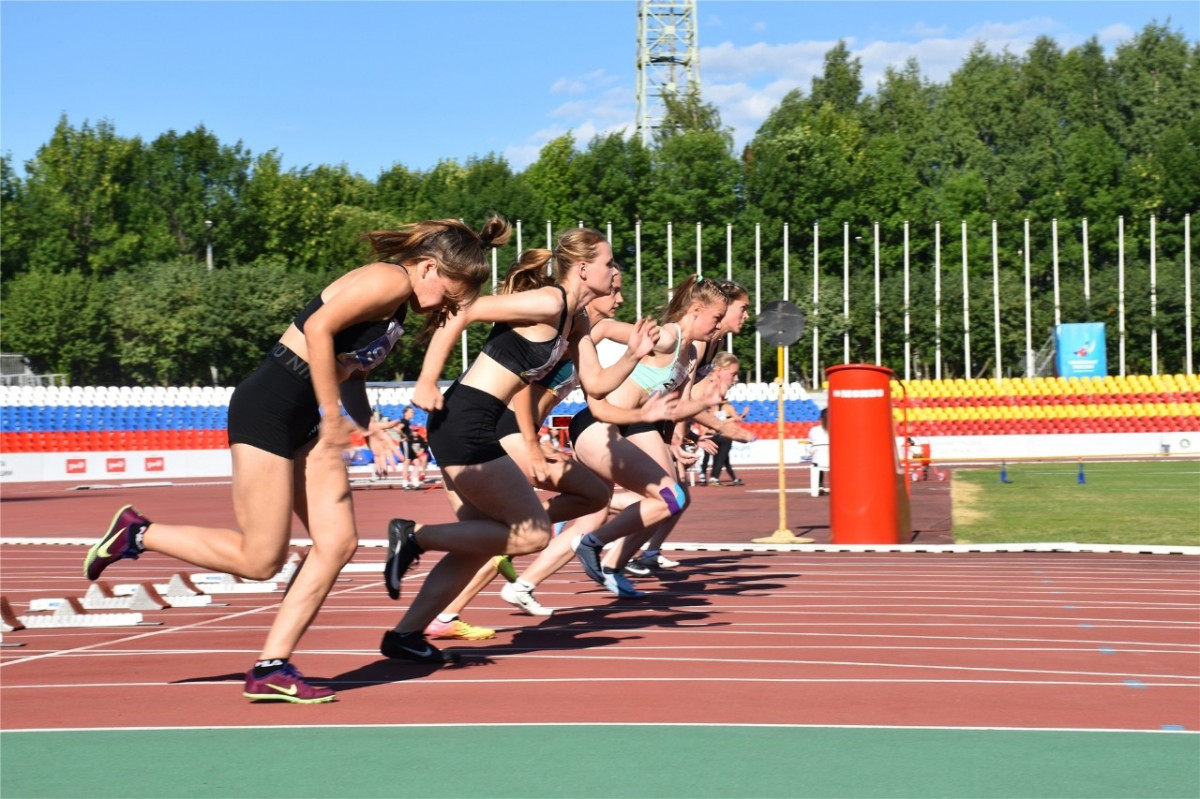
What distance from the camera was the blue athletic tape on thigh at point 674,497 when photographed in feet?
31.0

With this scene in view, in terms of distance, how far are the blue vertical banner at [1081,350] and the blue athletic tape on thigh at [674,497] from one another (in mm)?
42637

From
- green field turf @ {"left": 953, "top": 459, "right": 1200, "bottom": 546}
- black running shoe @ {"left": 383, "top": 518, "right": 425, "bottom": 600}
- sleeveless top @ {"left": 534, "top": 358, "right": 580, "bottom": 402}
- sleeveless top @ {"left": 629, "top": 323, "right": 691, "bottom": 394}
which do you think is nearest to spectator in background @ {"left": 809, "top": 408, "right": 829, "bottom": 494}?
green field turf @ {"left": 953, "top": 459, "right": 1200, "bottom": 546}

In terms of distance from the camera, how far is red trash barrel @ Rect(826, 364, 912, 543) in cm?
1477

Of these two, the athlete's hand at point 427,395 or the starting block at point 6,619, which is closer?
the athlete's hand at point 427,395

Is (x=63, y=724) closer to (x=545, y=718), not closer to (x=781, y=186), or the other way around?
(x=545, y=718)

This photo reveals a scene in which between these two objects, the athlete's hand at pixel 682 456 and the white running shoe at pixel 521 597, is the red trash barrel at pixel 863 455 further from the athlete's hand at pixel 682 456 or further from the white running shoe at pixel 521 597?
the white running shoe at pixel 521 597

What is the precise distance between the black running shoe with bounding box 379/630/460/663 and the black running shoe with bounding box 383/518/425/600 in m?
0.40

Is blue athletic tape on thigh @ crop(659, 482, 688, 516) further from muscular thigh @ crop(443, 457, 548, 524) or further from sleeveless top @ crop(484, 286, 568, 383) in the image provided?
muscular thigh @ crop(443, 457, 548, 524)

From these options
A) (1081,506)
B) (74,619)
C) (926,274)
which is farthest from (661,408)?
(926,274)

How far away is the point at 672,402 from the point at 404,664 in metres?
2.25

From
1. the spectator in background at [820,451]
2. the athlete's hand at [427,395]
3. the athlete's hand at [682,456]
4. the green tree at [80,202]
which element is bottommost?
the spectator in background at [820,451]

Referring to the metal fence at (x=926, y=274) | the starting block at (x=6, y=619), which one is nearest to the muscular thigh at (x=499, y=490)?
the starting block at (x=6, y=619)

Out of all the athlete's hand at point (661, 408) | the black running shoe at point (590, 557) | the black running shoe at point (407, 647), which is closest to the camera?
the black running shoe at point (407, 647)

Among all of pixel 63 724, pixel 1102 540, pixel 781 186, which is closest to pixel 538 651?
pixel 63 724
